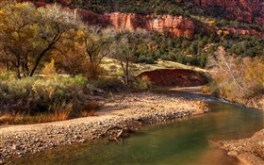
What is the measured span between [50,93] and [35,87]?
3.46 ft

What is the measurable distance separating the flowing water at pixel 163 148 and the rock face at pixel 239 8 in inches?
4686

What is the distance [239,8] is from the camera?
158 meters

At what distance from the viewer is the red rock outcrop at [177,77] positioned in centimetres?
6538

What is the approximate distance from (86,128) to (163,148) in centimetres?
493

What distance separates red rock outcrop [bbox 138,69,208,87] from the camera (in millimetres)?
65375

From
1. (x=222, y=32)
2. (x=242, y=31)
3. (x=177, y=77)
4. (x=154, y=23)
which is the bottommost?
(x=177, y=77)

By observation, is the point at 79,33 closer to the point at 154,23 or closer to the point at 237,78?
the point at 237,78

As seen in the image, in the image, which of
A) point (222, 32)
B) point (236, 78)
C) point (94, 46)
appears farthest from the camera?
point (222, 32)

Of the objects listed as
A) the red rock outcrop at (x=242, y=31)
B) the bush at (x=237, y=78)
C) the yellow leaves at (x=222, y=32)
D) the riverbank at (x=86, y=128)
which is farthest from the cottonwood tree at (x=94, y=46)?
the red rock outcrop at (x=242, y=31)

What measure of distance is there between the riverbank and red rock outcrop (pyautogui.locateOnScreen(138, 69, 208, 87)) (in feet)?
110

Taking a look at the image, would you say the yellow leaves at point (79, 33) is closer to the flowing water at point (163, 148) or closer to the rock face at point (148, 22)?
the flowing water at point (163, 148)

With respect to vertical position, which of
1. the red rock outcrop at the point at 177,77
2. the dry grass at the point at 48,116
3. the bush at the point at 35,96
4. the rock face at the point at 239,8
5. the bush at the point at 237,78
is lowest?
the red rock outcrop at the point at 177,77

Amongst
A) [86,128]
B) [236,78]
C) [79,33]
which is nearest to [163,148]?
[86,128]

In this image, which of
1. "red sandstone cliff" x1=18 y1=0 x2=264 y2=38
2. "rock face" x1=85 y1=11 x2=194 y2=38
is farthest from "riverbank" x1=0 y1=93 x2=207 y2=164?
"rock face" x1=85 y1=11 x2=194 y2=38
